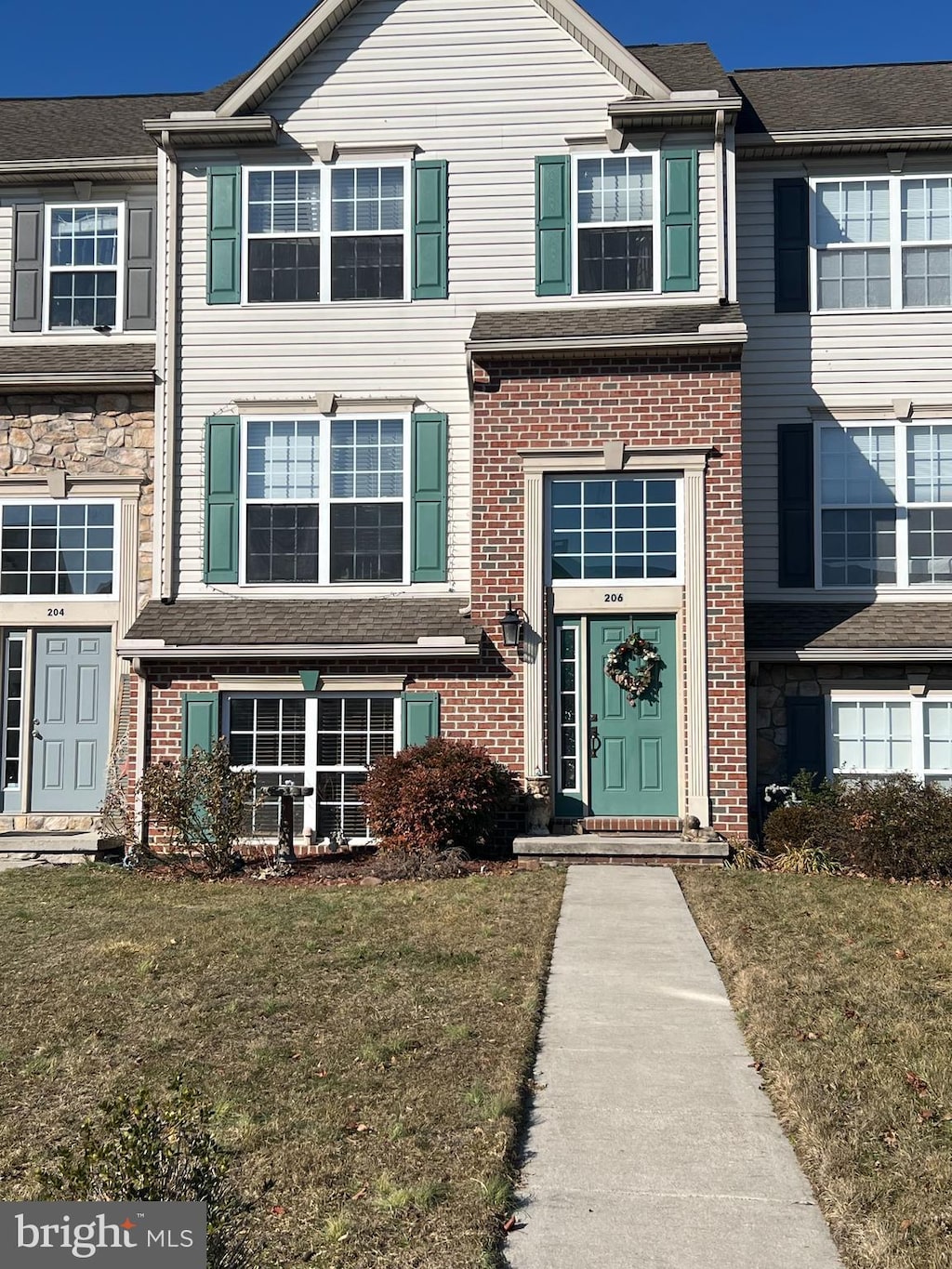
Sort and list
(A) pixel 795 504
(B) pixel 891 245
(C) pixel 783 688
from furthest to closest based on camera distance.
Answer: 1. (B) pixel 891 245
2. (A) pixel 795 504
3. (C) pixel 783 688

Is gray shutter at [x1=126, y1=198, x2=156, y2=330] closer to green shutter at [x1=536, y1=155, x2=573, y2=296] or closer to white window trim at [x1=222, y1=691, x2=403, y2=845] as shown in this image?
green shutter at [x1=536, y1=155, x2=573, y2=296]

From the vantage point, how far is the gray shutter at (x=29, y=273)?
13.9 m

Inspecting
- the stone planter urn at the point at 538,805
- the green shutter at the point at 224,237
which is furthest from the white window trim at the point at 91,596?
the stone planter urn at the point at 538,805

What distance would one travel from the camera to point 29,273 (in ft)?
45.8

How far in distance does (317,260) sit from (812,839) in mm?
8164

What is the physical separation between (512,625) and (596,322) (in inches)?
132

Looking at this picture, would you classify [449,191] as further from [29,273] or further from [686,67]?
[29,273]

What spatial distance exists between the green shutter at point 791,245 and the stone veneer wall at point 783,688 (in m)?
4.14

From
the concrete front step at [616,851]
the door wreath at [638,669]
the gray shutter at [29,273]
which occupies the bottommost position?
the concrete front step at [616,851]

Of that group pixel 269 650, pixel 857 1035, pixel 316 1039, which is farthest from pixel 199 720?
pixel 857 1035

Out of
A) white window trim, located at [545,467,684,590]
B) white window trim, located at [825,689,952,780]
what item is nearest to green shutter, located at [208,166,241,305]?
white window trim, located at [545,467,684,590]

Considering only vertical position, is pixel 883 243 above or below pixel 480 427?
above

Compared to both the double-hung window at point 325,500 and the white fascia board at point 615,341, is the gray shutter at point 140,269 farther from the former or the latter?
the white fascia board at point 615,341

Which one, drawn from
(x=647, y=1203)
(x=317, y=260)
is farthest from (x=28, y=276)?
(x=647, y=1203)
